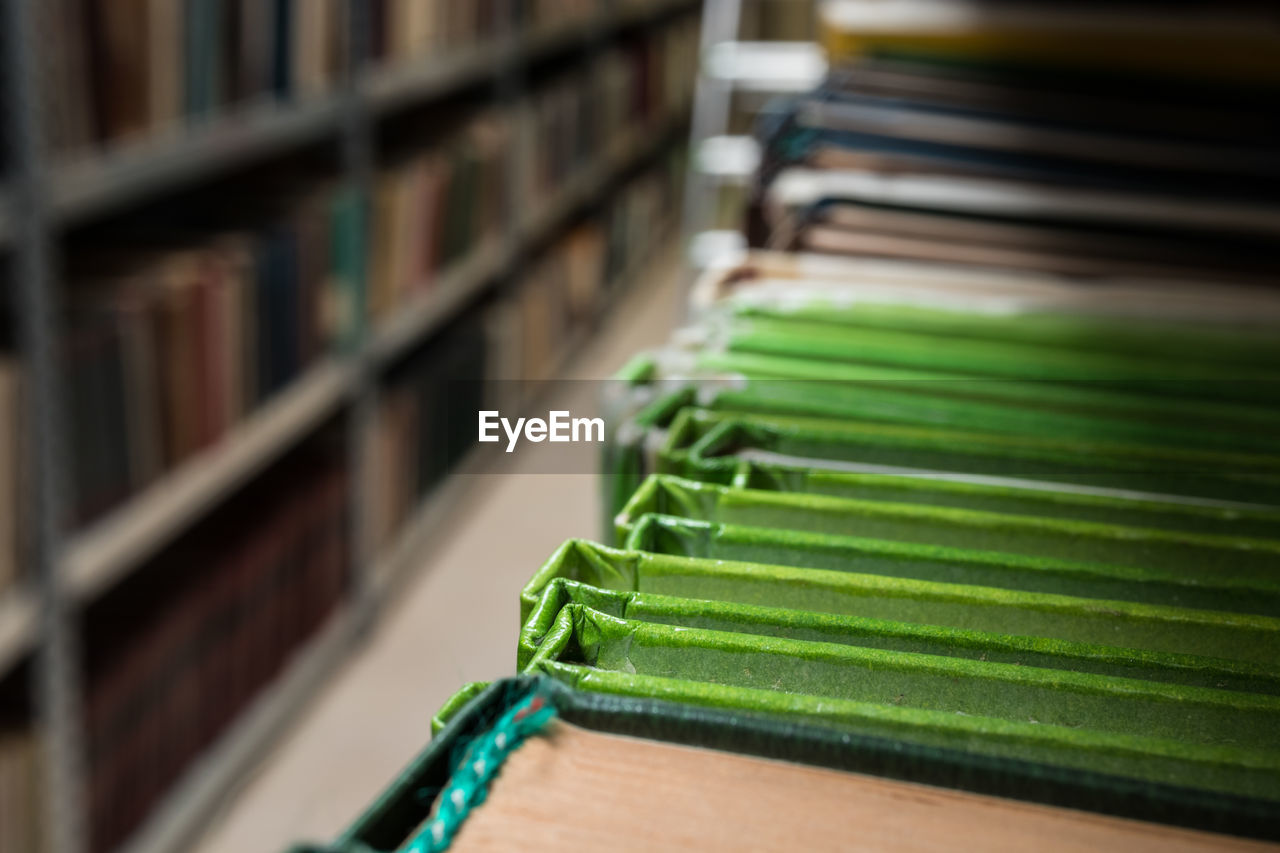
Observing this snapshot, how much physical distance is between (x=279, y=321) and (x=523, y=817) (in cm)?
154

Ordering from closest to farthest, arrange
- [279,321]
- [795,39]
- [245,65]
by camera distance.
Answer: [245,65], [279,321], [795,39]

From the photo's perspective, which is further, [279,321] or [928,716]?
[279,321]

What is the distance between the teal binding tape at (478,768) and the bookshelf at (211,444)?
27cm

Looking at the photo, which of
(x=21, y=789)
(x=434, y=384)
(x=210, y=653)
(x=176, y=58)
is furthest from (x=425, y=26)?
(x=21, y=789)

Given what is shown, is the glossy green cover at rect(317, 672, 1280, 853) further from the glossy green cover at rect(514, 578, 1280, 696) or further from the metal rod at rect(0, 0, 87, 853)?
the metal rod at rect(0, 0, 87, 853)

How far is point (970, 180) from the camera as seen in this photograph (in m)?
0.95

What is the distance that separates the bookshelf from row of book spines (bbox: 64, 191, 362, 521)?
3 cm

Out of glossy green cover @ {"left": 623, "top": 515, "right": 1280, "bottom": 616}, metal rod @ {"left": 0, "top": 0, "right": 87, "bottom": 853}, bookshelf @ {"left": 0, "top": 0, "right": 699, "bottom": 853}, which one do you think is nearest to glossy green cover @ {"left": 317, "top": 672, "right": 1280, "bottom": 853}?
glossy green cover @ {"left": 623, "top": 515, "right": 1280, "bottom": 616}

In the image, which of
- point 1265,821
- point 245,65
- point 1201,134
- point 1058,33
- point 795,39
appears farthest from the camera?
point 795,39

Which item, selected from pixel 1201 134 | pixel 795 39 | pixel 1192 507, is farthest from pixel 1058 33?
pixel 795 39

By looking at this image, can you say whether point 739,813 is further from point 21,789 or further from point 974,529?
point 21,789

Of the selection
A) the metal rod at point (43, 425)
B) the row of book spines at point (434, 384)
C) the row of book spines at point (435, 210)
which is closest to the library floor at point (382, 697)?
the row of book spines at point (434, 384)

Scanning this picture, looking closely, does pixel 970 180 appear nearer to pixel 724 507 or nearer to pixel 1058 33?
pixel 1058 33

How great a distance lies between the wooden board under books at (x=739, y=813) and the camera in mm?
286
